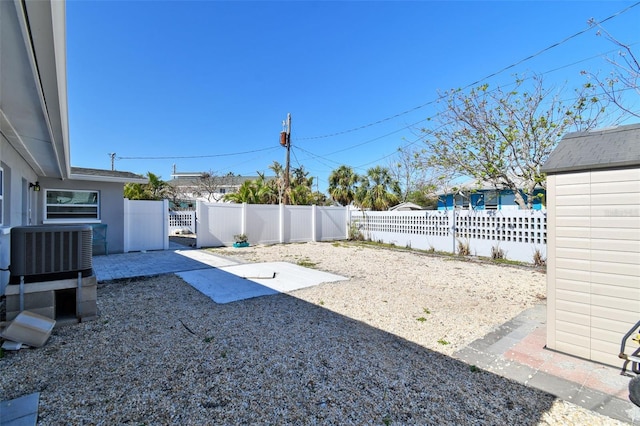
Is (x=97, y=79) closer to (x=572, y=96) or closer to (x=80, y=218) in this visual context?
(x=80, y=218)

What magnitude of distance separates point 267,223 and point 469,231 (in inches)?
341

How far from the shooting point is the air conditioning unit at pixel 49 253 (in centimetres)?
336

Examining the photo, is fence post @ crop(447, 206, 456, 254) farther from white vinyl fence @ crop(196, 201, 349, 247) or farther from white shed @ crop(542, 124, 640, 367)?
white shed @ crop(542, 124, 640, 367)

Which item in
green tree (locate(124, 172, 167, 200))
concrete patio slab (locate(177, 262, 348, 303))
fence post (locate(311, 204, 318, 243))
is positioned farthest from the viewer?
green tree (locate(124, 172, 167, 200))

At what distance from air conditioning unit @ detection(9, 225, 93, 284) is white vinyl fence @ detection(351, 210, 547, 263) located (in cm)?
1104

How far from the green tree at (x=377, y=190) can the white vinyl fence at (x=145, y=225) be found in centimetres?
1500

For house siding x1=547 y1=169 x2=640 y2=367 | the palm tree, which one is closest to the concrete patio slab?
house siding x1=547 y1=169 x2=640 y2=367

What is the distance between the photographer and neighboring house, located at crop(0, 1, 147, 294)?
1946mm

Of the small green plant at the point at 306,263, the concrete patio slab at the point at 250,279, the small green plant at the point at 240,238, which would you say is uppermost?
the small green plant at the point at 240,238

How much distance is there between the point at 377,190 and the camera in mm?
22328

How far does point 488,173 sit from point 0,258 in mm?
13412

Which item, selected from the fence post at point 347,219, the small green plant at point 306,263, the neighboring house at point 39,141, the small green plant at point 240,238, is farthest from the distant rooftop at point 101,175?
the fence post at point 347,219

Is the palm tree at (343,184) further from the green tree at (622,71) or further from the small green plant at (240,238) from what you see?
the green tree at (622,71)

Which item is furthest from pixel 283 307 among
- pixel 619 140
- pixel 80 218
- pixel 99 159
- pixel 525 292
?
pixel 99 159
